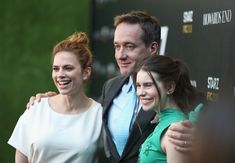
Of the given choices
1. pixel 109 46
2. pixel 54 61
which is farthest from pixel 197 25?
pixel 109 46

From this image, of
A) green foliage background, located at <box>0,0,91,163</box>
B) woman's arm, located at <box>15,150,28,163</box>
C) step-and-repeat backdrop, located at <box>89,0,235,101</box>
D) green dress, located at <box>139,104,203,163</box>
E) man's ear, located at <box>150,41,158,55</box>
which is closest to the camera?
green dress, located at <box>139,104,203,163</box>

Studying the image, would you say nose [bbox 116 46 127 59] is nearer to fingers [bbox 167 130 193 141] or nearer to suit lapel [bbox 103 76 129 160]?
suit lapel [bbox 103 76 129 160]

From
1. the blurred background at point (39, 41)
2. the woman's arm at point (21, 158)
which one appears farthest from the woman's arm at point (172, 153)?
the blurred background at point (39, 41)

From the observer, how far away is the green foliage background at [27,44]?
631cm

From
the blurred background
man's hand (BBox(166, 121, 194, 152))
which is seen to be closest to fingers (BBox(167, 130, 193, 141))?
man's hand (BBox(166, 121, 194, 152))

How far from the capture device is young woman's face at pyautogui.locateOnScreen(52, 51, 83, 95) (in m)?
2.72

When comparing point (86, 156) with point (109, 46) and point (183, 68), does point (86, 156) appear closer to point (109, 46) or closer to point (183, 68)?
point (183, 68)

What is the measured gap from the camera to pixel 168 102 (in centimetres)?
207

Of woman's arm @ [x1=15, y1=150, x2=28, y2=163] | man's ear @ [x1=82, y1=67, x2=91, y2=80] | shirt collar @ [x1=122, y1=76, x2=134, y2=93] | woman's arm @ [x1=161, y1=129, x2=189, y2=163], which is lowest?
woman's arm @ [x1=15, y1=150, x2=28, y2=163]

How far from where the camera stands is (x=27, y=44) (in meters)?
6.42

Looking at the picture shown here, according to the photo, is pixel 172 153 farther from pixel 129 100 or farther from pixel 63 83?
pixel 63 83

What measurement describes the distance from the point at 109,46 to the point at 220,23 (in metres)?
2.59

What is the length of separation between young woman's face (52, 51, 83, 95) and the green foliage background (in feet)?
11.6

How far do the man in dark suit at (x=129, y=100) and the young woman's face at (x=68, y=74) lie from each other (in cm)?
20
